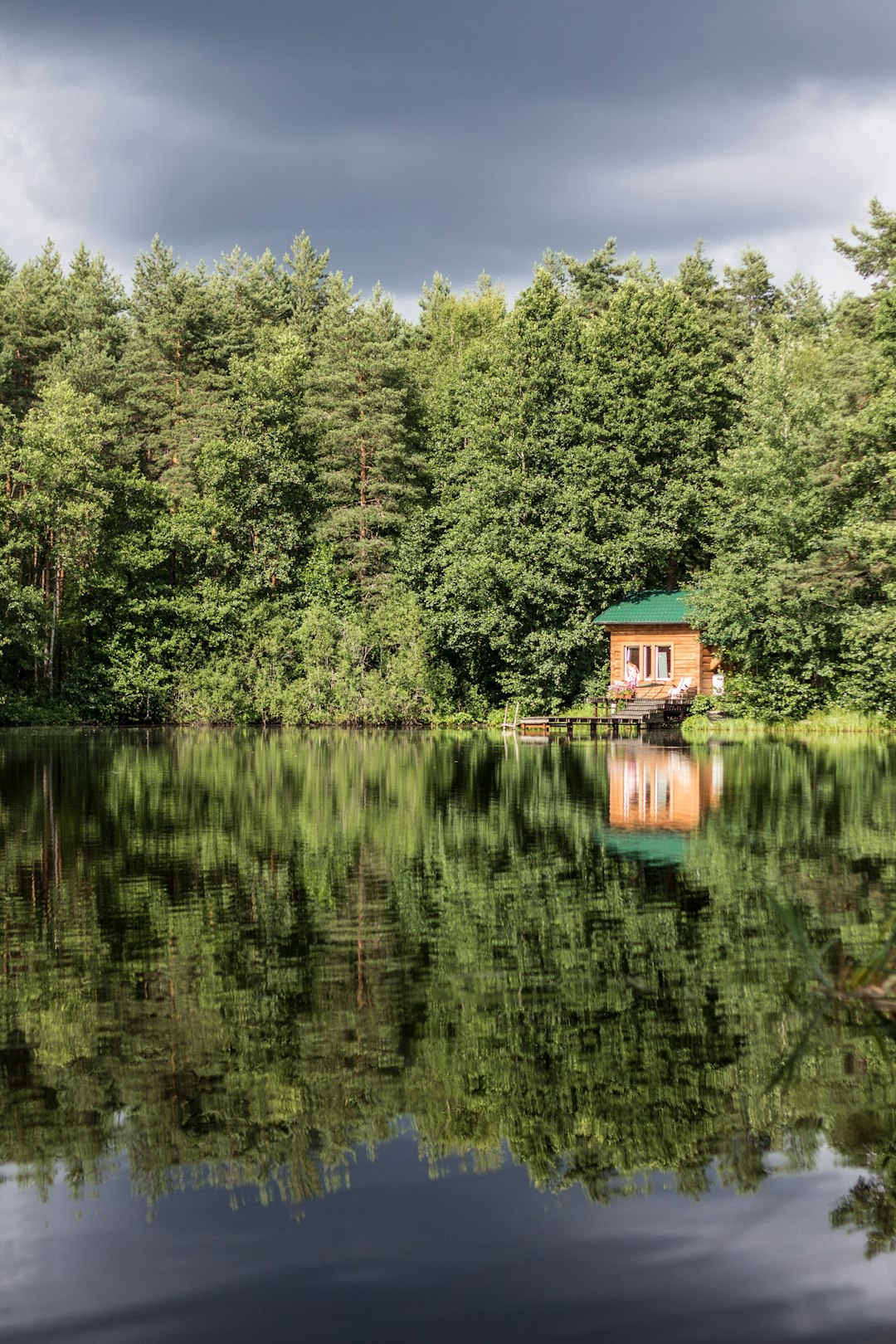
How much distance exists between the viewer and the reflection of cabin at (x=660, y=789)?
19266mm

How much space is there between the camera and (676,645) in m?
50.8

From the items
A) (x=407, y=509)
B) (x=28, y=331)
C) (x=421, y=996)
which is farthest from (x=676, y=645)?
(x=421, y=996)

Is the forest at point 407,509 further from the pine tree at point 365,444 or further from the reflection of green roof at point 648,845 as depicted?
the reflection of green roof at point 648,845

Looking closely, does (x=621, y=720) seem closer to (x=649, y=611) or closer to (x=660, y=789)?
(x=649, y=611)

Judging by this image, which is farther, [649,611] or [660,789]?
[649,611]

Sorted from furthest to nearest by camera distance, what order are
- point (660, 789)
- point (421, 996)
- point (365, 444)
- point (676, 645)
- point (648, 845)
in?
point (365, 444) → point (676, 645) → point (660, 789) → point (648, 845) → point (421, 996)

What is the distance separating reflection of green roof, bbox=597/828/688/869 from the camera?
1516cm

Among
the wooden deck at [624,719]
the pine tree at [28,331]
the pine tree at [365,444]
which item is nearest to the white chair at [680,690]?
the wooden deck at [624,719]

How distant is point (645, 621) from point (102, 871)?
3766 centimetres

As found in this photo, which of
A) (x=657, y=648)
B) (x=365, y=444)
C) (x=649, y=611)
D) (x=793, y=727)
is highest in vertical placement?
(x=365, y=444)

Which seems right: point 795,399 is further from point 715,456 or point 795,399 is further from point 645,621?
point 645,621

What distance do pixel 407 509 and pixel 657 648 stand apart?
55.7 ft

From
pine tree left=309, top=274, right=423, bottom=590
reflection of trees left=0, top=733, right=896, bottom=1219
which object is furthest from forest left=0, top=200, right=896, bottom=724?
reflection of trees left=0, top=733, right=896, bottom=1219

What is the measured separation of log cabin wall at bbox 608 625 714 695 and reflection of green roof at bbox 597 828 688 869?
1319 inches
